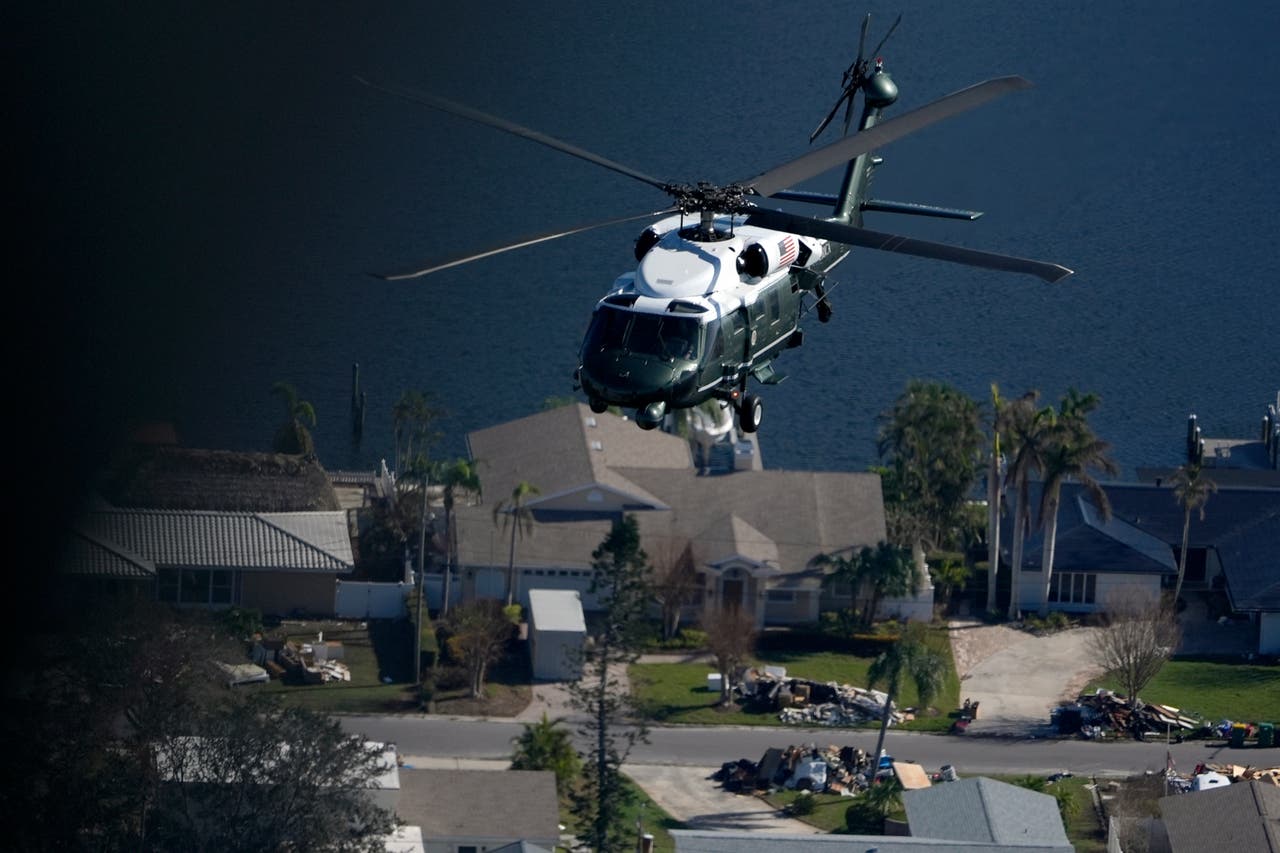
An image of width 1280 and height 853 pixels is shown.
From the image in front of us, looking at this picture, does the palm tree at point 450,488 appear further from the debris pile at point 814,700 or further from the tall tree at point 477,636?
the debris pile at point 814,700

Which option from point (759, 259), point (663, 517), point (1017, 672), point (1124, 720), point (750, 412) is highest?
point (759, 259)

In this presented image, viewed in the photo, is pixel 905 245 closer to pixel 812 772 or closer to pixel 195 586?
pixel 812 772

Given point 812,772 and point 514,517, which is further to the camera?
point 514,517

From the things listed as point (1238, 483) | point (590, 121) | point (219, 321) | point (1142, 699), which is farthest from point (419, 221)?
point (1142, 699)

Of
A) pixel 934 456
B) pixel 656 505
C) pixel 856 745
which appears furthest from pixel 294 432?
pixel 856 745

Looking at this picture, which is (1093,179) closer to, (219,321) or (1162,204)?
(1162,204)

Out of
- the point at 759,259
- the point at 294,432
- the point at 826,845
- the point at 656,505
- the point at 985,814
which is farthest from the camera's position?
the point at 294,432

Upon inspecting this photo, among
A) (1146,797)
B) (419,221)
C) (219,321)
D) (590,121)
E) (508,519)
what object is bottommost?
(1146,797)
